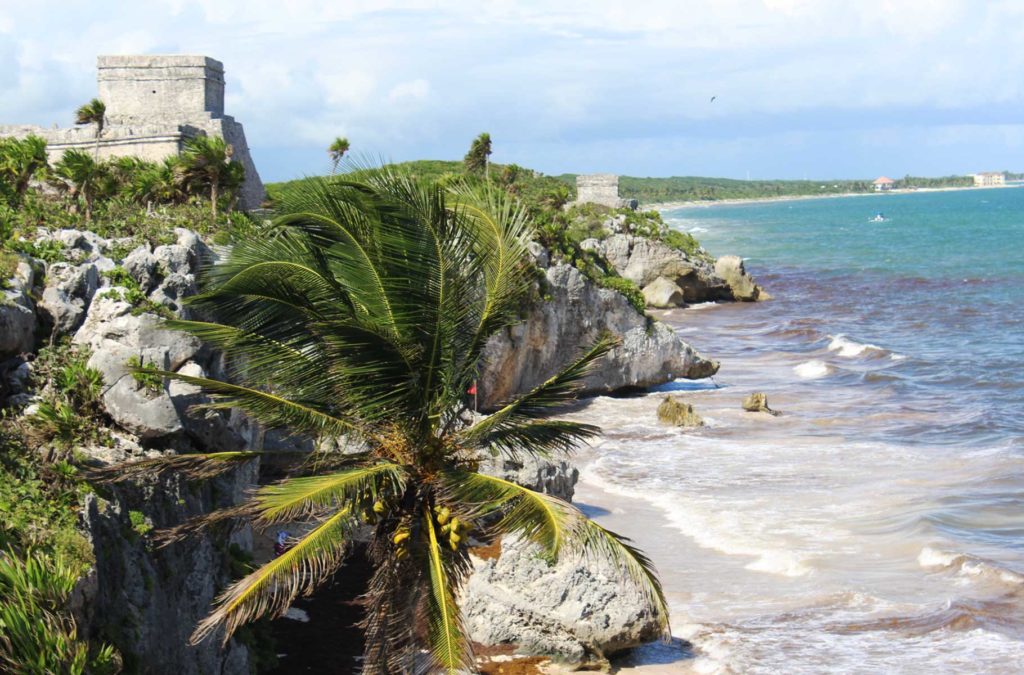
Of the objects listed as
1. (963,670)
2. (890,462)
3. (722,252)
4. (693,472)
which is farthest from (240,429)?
(722,252)

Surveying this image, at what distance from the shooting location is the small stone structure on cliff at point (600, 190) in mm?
58781

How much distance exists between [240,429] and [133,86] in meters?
25.1

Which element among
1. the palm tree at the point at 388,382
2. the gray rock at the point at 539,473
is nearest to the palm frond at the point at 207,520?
the palm tree at the point at 388,382

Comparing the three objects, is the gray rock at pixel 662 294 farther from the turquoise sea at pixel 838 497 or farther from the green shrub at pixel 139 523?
the green shrub at pixel 139 523

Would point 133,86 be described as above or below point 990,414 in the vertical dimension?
above

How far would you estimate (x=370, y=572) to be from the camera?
1455 cm

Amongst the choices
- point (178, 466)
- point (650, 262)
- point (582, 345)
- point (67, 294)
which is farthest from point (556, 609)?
point (650, 262)

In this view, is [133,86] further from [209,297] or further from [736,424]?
[209,297]

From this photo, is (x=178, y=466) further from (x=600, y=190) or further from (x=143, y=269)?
(x=600, y=190)

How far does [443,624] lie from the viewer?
331 inches

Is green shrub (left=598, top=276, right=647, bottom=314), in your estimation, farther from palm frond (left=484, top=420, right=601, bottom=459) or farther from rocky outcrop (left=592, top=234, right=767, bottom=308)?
rocky outcrop (left=592, top=234, right=767, bottom=308)

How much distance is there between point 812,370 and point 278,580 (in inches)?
1033

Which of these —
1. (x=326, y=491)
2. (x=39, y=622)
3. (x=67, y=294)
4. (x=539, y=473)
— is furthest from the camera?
(x=539, y=473)

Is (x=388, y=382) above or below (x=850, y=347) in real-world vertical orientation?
above
